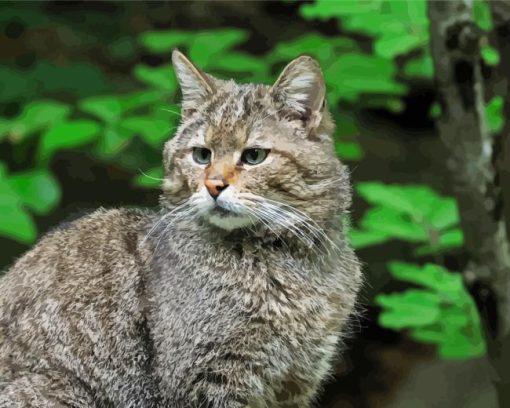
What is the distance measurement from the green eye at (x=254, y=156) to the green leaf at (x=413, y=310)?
1402 millimetres

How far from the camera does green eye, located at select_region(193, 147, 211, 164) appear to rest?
329 centimetres

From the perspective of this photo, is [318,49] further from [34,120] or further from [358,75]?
[34,120]

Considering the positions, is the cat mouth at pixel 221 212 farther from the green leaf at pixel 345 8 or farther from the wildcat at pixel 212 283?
the green leaf at pixel 345 8

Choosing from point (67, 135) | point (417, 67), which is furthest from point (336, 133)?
point (67, 135)

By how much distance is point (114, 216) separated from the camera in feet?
12.0

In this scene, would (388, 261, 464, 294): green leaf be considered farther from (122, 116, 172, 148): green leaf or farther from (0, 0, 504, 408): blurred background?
(122, 116, 172, 148): green leaf

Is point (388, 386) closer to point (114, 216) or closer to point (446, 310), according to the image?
point (446, 310)

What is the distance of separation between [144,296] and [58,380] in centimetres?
40

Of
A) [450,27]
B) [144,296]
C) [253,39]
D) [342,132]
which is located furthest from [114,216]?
[253,39]

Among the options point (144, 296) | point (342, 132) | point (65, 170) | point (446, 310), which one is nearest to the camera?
point (144, 296)

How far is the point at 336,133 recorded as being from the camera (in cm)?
509

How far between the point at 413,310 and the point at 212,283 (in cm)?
135

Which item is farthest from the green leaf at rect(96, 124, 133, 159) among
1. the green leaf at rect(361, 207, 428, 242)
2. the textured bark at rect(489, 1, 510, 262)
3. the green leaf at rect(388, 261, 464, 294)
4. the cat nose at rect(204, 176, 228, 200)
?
the textured bark at rect(489, 1, 510, 262)

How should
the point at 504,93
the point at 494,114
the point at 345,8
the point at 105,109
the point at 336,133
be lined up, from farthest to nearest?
the point at 336,133 < the point at 105,109 < the point at 345,8 < the point at 494,114 < the point at 504,93
